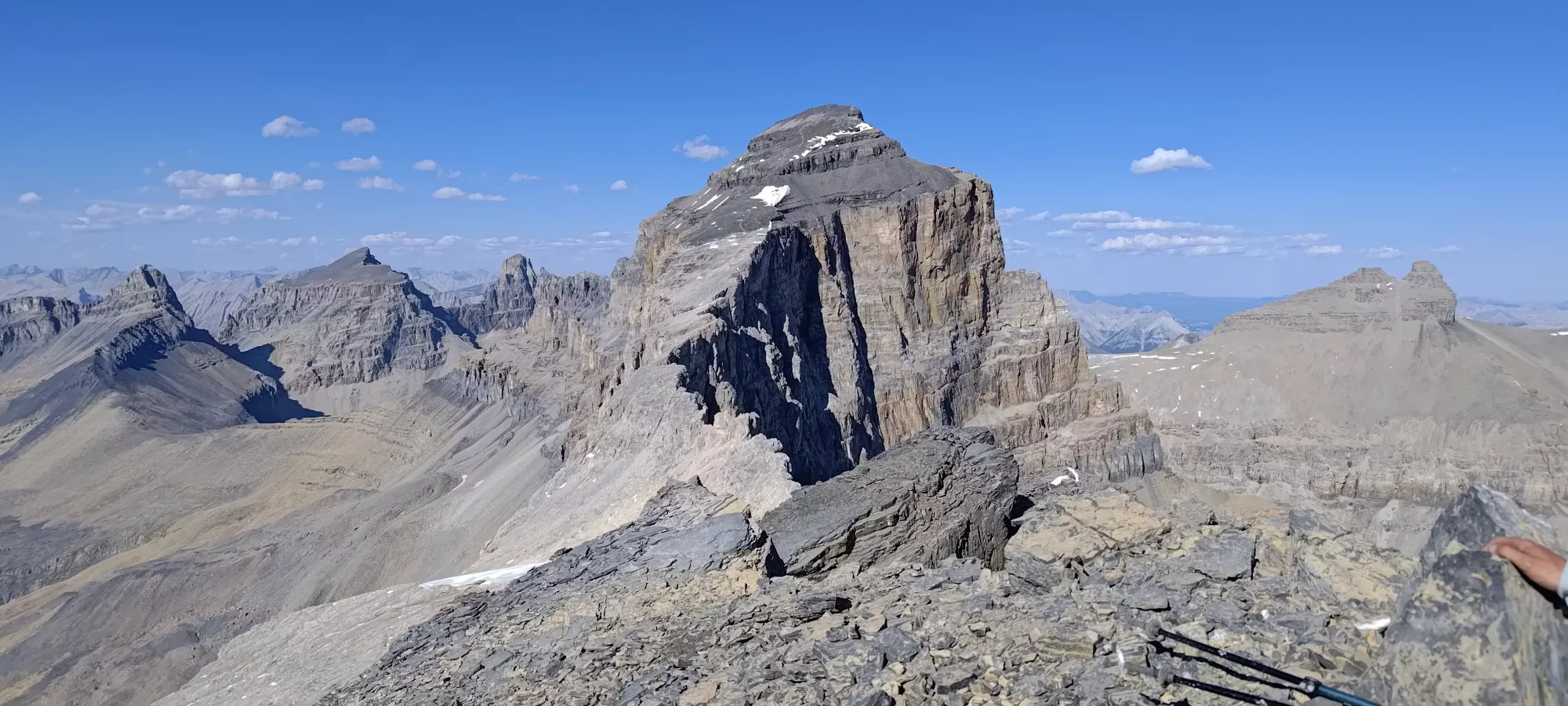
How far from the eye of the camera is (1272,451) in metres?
101

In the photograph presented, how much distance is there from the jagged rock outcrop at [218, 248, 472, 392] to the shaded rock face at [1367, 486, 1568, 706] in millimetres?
178770

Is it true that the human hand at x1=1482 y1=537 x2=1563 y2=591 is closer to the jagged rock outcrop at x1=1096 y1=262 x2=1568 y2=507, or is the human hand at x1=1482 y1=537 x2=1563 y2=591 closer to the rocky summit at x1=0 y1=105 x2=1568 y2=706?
the rocky summit at x1=0 y1=105 x2=1568 y2=706

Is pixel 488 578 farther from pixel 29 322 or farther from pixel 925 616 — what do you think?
pixel 29 322

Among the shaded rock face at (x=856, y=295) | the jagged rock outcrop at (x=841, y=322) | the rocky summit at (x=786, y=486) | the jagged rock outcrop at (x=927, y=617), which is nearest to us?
the jagged rock outcrop at (x=927, y=617)

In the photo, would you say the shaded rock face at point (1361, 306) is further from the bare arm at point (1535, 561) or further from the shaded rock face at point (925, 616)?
the bare arm at point (1535, 561)

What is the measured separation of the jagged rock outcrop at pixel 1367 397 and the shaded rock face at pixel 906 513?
8388 cm

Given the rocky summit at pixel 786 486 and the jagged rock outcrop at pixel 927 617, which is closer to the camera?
the jagged rock outcrop at pixel 927 617

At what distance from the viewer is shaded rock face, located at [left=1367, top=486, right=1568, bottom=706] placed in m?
7.07

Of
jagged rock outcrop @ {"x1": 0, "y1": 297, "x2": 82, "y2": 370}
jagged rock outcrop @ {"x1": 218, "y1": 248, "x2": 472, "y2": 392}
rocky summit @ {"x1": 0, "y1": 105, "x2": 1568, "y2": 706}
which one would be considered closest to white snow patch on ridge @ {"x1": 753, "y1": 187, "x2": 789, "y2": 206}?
rocky summit @ {"x1": 0, "y1": 105, "x2": 1568, "y2": 706}

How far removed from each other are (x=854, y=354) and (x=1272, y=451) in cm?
6221

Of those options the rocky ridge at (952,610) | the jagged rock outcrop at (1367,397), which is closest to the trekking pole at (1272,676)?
the rocky ridge at (952,610)

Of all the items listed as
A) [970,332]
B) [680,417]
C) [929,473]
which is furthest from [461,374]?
[929,473]

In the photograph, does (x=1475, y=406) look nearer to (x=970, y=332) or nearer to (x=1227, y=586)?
(x=970, y=332)

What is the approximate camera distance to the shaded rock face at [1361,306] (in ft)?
434
